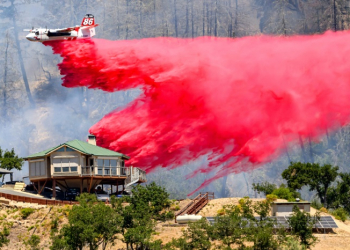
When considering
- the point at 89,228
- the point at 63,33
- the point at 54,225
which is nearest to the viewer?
the point at 89,228

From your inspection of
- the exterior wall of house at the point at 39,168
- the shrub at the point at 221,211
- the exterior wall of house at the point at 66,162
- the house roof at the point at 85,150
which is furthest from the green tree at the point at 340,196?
the exterior wall of house at the point at 39,168

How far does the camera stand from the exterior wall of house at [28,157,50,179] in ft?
283

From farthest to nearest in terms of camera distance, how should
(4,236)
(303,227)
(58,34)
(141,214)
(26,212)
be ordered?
(58,34) → (26,212) → (141,214) → (4,236) → (303,227)

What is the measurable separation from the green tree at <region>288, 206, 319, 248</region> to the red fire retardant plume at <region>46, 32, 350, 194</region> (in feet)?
79.0

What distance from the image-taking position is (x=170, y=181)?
579 ft

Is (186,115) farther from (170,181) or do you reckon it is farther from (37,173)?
(170,181)

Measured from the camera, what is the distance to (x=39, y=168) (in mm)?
87062

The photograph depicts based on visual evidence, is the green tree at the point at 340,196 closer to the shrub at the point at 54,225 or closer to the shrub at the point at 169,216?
the shrub at the point at 169,216

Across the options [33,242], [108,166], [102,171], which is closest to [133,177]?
[108,166]

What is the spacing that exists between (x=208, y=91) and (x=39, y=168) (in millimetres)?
21614

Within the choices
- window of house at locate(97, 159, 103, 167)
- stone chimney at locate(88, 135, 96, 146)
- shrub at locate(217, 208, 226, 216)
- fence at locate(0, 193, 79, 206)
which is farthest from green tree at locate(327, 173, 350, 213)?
fence at locate(0, 193, 79, 206)

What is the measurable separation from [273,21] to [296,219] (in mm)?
127715

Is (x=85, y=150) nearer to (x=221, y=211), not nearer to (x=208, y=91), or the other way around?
(x=221, y=211)

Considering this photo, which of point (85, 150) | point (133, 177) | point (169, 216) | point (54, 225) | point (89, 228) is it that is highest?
point (85, 150)
